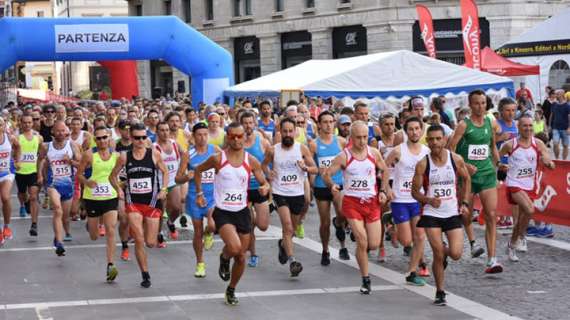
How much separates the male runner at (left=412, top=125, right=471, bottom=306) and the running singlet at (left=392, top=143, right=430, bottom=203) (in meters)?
1.16

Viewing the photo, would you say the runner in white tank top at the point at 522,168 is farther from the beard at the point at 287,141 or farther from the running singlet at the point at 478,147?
the beard at the point at 287,141

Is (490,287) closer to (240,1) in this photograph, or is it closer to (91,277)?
(91,277)

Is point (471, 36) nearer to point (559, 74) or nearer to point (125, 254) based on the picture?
point (559, 74)

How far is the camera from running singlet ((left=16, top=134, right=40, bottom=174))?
1593 centimetres

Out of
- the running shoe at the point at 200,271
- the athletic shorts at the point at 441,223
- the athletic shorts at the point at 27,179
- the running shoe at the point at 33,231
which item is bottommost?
the running shoe at the point at 33,231

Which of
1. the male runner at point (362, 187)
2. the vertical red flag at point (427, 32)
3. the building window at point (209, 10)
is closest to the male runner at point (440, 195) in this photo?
the male runner at point (362, 187)

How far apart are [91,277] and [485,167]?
448 cm

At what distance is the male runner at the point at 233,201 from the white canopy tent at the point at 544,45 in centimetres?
2542

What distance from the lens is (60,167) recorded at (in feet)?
45.7

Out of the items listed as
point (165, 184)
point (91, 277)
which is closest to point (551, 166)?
point (165, 184)

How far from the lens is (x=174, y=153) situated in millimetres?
14000

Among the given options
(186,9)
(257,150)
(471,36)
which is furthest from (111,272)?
(186,9)

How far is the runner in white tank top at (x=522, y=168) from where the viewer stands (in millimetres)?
12516

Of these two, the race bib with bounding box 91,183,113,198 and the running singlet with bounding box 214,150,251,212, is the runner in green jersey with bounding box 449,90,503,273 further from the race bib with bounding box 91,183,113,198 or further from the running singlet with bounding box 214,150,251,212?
the race bib with bounding box 91,183,113,198
